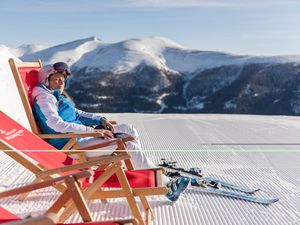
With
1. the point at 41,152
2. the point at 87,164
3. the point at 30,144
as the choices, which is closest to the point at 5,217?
the point at 87,164

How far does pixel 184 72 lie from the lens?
334ft

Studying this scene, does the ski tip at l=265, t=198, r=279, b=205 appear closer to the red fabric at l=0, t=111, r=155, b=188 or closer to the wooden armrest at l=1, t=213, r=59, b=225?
the red fabric at l=0, t=111, r=155, b=188

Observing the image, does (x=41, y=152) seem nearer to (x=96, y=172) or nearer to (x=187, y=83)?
(x=96, y=172)

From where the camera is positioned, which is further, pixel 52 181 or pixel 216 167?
pixel 216 167

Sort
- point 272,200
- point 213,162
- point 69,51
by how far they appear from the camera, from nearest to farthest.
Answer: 1. point 272,200
2. point 213,162
3. point 69,51

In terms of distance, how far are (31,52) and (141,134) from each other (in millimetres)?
134966

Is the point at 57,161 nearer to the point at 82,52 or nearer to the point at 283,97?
the point at 283,97

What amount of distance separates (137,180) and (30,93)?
132 centimetres

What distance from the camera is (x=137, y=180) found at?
124 inches

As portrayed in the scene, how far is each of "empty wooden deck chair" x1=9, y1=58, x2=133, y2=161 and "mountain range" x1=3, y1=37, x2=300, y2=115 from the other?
71.7 metres

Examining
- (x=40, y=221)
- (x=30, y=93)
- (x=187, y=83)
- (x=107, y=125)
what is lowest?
Result: (x=187, y=83)

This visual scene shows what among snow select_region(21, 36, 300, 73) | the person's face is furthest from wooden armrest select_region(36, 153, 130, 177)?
snow select_region(21, 36, 300, 73)

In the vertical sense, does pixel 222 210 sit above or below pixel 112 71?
above

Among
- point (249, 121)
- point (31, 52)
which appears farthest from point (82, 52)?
point (249, 121)
